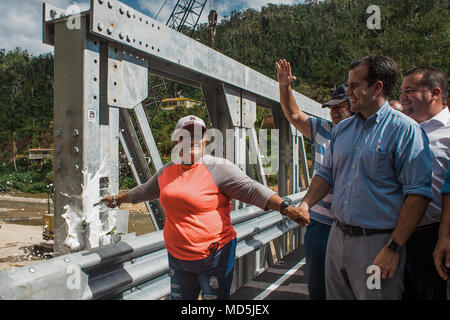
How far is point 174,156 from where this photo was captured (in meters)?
2.68

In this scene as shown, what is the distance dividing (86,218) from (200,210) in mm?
713

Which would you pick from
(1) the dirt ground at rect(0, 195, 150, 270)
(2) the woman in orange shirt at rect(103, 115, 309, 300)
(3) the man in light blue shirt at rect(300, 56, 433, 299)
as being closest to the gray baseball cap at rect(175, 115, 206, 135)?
(2) the woman in orange shirt at rect(103, 115, 309, 300)

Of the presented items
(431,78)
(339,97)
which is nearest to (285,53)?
(339,97)

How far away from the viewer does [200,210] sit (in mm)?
2307

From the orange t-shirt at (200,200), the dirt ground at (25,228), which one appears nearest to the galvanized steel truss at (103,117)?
the orange t-shirt at (200,200)

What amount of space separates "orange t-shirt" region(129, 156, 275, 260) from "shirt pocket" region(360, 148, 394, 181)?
2.09ft

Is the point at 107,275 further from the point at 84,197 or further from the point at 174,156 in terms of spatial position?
the point at 174,156

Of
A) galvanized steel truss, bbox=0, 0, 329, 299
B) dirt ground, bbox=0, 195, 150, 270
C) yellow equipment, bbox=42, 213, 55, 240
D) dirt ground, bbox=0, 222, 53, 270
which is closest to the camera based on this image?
galvanized steel truss, bbox=0, 0, 329, 299

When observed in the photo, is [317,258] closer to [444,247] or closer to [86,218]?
[444,247]

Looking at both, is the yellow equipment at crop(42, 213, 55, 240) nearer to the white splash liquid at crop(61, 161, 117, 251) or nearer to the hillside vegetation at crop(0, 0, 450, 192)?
the white splash liquid at crop(61, 161, 117, 251)

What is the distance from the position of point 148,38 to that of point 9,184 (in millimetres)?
69044

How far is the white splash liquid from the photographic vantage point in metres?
2.30

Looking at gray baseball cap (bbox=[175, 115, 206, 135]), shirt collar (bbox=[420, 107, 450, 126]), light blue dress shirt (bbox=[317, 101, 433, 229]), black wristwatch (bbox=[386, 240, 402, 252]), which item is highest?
shirt collar (bbox=[420, 107, 450, 126])
